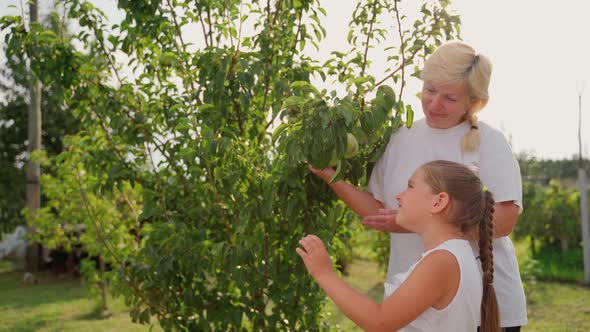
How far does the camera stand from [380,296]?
8.43m

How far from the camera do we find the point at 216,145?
2.60 metres

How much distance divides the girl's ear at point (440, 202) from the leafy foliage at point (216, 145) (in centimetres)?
58

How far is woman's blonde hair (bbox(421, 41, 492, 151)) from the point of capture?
216 cm

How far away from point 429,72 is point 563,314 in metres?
5.73

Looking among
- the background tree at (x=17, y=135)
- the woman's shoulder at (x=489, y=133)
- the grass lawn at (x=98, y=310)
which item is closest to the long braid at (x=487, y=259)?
the woman's shoulder at (x=489, y=133)

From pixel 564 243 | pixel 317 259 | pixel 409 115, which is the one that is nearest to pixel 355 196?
pixel 409 115

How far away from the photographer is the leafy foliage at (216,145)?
2791 millimetres

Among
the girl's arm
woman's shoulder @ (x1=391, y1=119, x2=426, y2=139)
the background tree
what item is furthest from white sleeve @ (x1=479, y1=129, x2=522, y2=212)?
the background tree

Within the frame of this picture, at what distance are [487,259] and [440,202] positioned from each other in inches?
9.2

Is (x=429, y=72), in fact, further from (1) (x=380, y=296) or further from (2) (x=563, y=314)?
(1) (x=380, y=296)

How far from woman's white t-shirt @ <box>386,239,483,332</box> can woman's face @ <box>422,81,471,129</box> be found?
57 centimetres

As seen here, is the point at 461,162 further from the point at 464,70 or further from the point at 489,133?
the point at 464,70

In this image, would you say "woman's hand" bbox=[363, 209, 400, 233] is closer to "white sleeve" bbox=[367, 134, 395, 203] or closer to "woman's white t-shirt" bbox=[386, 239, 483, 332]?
"white sleeve" bbox=[367, 134, 395, 203]

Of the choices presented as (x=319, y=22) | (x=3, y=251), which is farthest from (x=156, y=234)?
(x=3, y=251)
